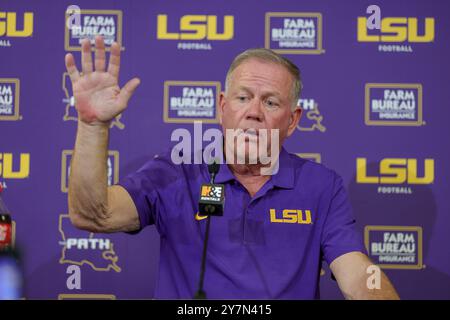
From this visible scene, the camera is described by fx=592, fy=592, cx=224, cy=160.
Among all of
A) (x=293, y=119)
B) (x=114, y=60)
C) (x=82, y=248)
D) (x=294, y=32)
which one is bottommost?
(x=82, y=248)

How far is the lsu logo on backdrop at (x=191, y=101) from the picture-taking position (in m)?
3.11

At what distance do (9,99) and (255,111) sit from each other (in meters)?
1.66

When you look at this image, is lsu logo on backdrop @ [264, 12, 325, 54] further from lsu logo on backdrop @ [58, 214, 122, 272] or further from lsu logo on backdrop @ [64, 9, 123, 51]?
lsu logo on backdrop @ [58, 214, 122, 272]

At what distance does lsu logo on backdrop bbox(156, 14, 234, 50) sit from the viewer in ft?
10.3

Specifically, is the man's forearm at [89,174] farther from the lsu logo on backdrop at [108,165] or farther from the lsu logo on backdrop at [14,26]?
the lsu logo on backdrop at [14,26]

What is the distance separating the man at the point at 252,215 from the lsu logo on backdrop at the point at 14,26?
148 centimetres

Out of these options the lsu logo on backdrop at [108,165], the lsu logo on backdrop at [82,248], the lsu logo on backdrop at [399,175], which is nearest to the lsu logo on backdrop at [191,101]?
the lsu logo on backdrop at [108,165]

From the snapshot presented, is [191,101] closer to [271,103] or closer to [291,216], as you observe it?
[271,103]

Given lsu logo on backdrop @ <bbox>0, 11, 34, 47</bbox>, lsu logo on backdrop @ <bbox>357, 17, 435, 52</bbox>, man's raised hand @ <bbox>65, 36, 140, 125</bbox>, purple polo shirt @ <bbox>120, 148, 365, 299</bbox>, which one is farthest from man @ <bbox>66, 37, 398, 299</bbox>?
lsu logo on backdrop @ <bbox>0, 11, 34, 47</bbox>

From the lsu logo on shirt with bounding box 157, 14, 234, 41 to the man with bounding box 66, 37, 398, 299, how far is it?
106 centimetres

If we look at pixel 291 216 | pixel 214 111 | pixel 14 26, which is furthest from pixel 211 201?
pixel 14 26

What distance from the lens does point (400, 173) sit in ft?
10.1

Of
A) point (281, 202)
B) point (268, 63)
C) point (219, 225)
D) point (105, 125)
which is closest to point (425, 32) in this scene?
point (268, 63)

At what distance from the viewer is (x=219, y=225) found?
1978 millimetres
